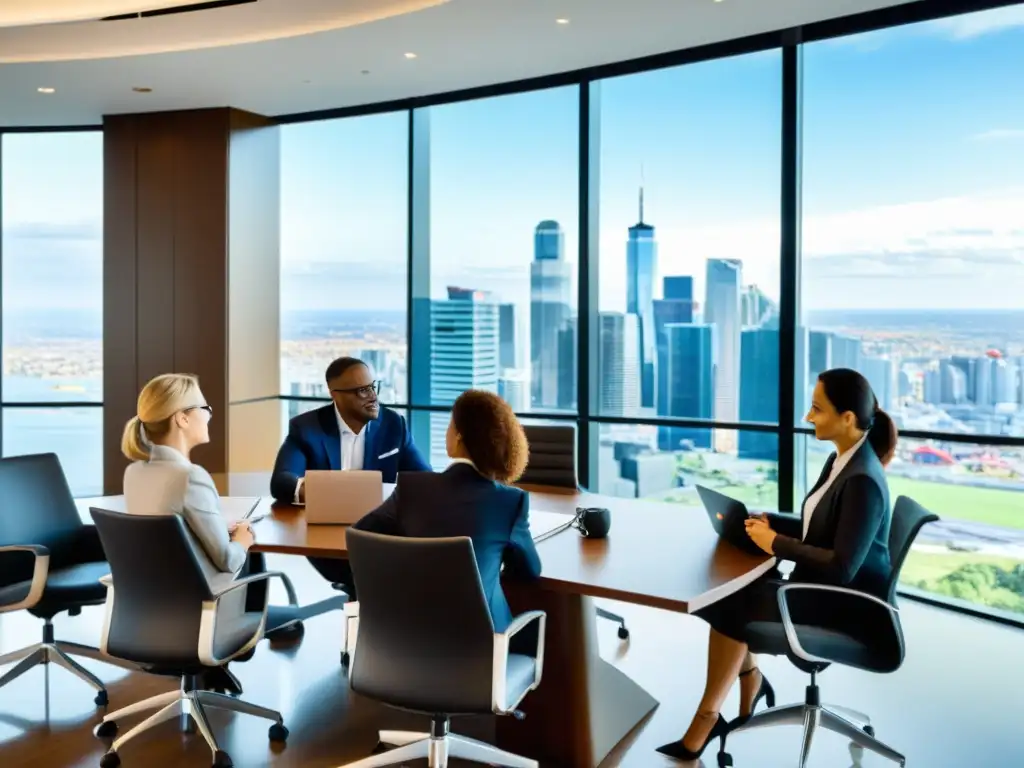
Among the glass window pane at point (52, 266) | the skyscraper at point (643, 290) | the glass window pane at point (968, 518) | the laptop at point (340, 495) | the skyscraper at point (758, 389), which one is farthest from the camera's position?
the glass window pane at point (52, 266)

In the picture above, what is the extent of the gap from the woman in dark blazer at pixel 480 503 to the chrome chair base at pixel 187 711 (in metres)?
1.09

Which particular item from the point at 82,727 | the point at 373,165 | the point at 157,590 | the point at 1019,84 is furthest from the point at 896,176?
the point at 82,727

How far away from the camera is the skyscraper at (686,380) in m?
6.21

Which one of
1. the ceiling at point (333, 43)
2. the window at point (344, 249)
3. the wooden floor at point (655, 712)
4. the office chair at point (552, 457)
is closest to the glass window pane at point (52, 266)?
the ceiling at point (333, 43)

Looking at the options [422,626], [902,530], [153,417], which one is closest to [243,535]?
[153,417]

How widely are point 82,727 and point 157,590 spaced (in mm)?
934

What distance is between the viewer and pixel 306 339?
26.2ft

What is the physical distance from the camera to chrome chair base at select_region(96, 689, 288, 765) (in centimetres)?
346

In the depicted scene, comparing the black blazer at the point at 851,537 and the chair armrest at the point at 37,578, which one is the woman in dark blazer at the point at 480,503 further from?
the chair armrest at the point at 37,578

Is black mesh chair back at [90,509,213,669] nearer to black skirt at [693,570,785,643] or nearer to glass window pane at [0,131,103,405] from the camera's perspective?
black skirt at [693,570,785,643]

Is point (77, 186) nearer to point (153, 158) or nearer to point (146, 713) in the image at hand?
point (153, 158)

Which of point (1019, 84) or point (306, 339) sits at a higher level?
point (1019, 84)

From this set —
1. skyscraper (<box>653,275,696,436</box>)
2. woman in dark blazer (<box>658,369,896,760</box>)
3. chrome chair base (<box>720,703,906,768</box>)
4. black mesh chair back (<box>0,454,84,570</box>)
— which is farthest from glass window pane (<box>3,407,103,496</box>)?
chrome chair base (<box>720,703,906,768</box>)

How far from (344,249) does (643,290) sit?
8.40ft
